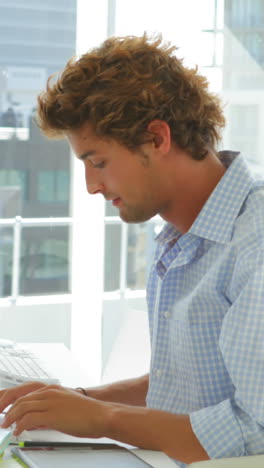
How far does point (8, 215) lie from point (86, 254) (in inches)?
17.6

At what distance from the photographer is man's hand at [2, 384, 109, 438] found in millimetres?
935

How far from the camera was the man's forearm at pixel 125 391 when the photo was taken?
4.03 ft

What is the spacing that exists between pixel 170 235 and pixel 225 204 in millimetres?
210

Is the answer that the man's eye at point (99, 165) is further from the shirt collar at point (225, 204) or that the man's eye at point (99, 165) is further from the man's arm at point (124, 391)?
the man's arm at point (124, 391)

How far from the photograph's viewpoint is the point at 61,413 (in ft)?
3.11

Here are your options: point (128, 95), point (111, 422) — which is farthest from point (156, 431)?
point (128, 95)

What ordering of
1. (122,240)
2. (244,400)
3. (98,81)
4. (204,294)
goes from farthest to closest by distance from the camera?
(122,240)
(98,81)
(204,294)
(244,400)

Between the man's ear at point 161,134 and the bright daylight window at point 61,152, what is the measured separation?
6.12 feet

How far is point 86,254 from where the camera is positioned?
11.9ft

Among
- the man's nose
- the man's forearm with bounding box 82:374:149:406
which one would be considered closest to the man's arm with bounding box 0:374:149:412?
the man's forearm with bounding box 82:374:149:406

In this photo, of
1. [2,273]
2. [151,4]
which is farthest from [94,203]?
[151,4]

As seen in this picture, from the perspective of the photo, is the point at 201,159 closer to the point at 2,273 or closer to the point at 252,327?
the point at 252,327

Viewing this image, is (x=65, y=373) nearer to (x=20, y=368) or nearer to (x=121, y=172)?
(x=20, y=368)

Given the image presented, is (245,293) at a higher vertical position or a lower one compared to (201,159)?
lower
